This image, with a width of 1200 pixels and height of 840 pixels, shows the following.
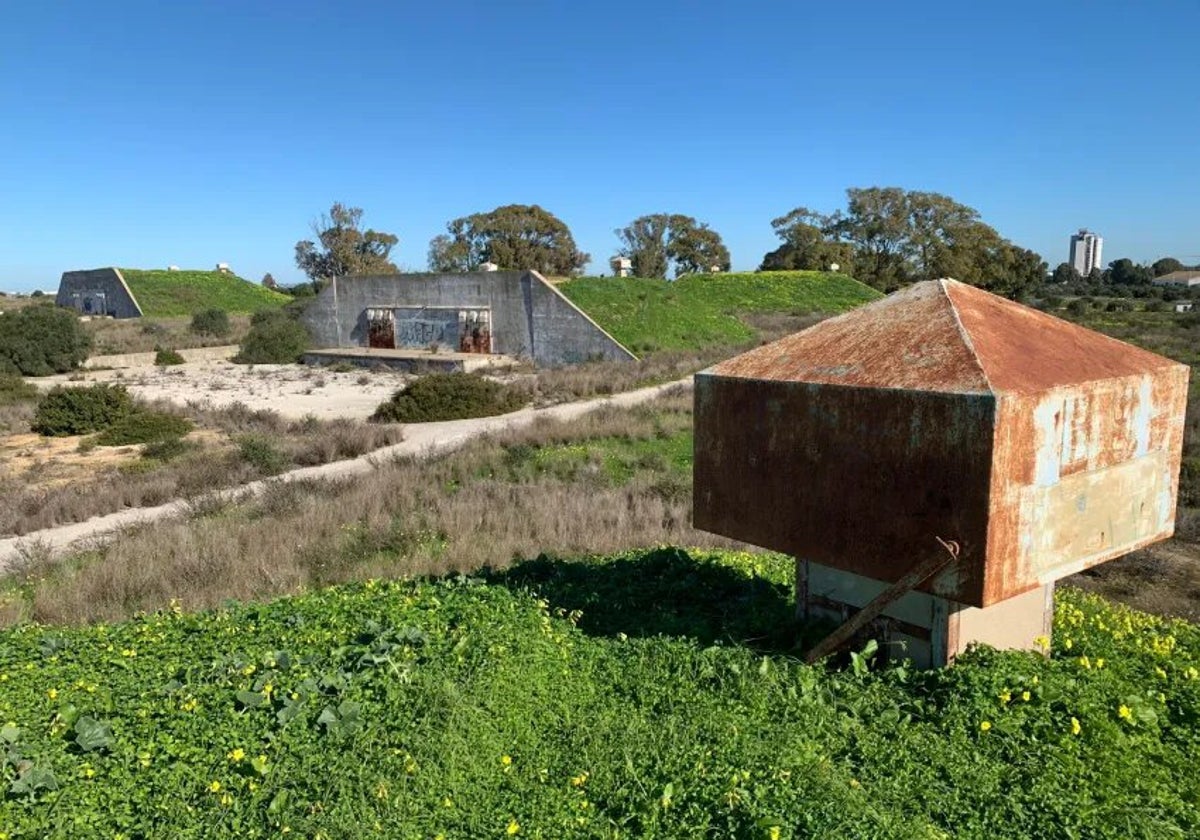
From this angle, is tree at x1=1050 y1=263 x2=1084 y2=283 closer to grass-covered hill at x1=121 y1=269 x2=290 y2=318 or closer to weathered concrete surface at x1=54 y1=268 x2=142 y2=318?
grass-covered hill at x1=121 y1=269 x2=290 y2=318

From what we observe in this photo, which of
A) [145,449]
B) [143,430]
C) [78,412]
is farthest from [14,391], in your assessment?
[145,449]

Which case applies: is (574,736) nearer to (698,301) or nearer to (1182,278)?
(698,301)

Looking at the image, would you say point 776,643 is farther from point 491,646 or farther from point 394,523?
point 394,523

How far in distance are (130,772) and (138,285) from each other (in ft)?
212

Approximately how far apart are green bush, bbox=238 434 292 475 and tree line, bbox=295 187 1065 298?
40.9 metres

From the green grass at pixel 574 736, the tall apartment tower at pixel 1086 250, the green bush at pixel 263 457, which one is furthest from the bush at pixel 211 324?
the tall apartment tower at pixel 1086 250

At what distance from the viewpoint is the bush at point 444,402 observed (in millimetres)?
20859

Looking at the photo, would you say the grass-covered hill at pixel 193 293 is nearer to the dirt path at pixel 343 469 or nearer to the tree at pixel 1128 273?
the dirt path at pixel 343 469

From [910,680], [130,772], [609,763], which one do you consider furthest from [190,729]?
[910,680]

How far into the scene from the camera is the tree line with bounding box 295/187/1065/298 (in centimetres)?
5769

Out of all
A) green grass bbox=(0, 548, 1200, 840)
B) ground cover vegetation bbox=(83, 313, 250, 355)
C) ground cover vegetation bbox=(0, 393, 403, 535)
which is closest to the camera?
green grass bbox=(0, 548, 1200, 840)

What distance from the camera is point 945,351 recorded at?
3.71 m

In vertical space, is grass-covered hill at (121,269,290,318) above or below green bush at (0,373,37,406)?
above

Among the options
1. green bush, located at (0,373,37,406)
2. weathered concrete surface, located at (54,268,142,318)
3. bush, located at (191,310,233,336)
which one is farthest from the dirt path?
weathered concrete surface, located at (54,268,142,318)
